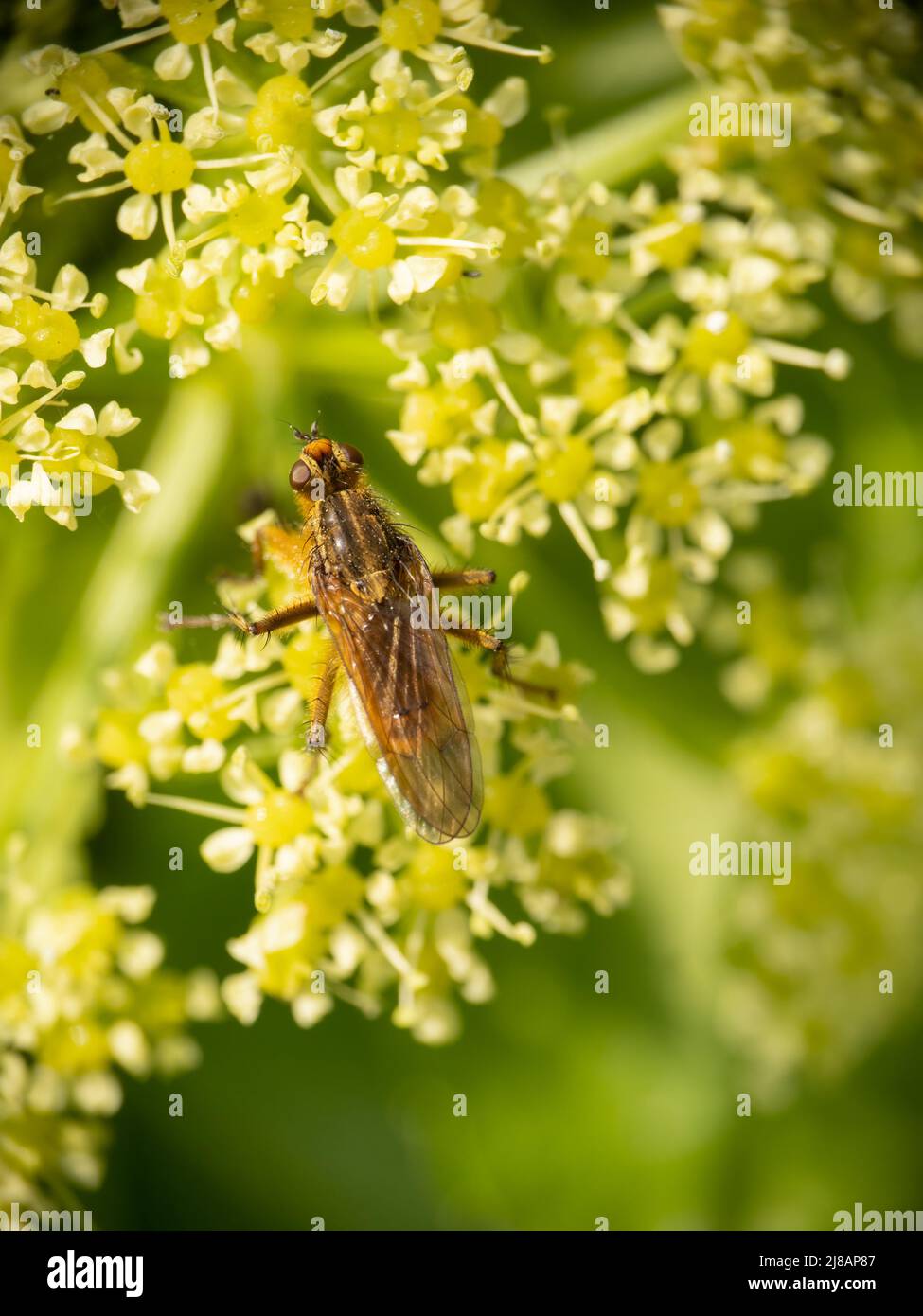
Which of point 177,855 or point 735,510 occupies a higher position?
point 735,510

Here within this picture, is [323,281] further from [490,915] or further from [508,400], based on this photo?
[490,915]

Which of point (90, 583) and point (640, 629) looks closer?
point (90, 583)

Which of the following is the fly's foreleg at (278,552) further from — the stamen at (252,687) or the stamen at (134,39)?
the stamen at (134,39)

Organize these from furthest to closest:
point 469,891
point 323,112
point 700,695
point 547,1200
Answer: point 700,695 < point 547,1200 < point 469,891 < point 323,112

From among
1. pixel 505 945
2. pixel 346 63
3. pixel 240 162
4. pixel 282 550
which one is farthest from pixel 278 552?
pixel 505 945

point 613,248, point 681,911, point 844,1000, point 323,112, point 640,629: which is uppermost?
point 323,112
